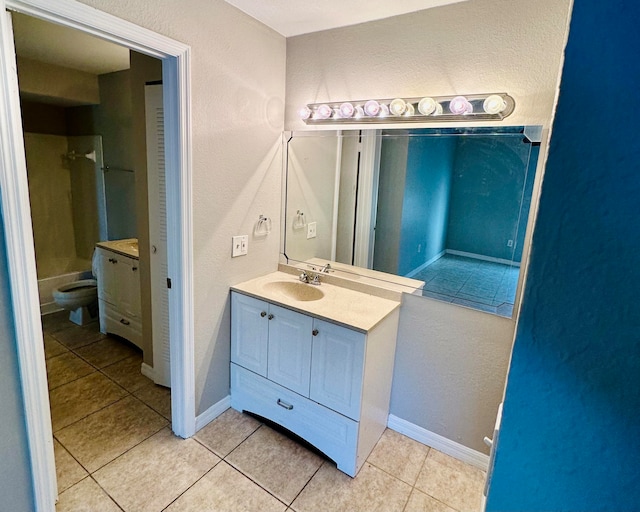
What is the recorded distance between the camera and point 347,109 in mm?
1954

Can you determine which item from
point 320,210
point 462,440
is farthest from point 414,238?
point 462,440

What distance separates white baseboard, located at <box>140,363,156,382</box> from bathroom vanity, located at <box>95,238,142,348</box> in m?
0.26

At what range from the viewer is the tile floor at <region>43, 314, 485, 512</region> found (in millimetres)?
1623

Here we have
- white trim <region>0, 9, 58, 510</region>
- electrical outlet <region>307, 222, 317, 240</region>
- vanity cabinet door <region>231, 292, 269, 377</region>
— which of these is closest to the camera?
white trim <region>0, 9, 58, 510</region>

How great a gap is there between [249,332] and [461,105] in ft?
5.34

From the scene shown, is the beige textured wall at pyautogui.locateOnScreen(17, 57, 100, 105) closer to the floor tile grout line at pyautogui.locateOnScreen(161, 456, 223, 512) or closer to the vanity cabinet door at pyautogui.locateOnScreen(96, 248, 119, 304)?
the vanity cabinet door at pyautogui.locateOnScreen(96, 248, 119, 304)

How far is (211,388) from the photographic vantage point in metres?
2.12

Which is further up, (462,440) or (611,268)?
(611,268)

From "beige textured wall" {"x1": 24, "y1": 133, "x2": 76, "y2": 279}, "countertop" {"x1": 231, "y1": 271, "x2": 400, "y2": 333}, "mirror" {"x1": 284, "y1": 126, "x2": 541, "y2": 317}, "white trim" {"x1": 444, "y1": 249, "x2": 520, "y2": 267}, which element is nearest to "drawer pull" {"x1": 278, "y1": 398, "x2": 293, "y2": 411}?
"countertop" {"x1": 231, "y1": 271, "x2": 400, "y2": 333}

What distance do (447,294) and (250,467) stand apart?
4.42ft

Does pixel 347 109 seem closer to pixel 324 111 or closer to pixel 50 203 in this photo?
pixel 324 111

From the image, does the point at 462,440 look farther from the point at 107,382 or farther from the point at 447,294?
the point at 107,382

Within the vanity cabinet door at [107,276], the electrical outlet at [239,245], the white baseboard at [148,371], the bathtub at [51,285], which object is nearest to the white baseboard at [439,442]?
the electrical outlet at [239,245]

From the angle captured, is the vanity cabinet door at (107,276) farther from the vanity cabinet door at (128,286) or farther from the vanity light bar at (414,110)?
the vanity light bar at (414,110)
